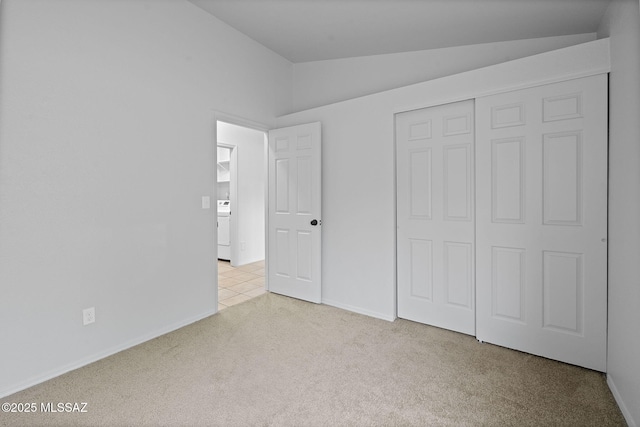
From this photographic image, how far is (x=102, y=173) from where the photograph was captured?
7.33ft

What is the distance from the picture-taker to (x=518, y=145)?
7.43 ft

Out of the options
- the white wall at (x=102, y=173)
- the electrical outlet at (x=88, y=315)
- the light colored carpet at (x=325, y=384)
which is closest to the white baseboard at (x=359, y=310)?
the light colored carpet at (x=325, y=384)

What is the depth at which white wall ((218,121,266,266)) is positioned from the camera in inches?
203

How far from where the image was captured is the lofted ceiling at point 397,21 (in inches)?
86.3

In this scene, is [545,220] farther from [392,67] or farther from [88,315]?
[88,315]

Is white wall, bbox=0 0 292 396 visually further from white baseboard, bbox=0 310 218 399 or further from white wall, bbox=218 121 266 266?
white wall, bbox=218 121 266 266

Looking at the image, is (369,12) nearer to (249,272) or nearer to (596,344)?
(596,344)

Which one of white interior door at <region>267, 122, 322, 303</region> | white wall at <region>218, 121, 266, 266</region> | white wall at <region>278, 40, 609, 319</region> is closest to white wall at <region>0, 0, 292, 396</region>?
white interior door at <region>267, 122, 322, 303</region>

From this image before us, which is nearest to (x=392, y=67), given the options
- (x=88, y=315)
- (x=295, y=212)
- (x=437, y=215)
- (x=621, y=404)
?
(x=437, y=215)

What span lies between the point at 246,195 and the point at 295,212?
2.14 metres

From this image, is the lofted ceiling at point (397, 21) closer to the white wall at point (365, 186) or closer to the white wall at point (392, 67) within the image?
the white wall at point (392, 67)

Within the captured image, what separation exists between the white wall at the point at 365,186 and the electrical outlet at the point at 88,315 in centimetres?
211

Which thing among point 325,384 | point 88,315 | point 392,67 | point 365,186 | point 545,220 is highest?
point 392,67

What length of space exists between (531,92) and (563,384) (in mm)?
2019
